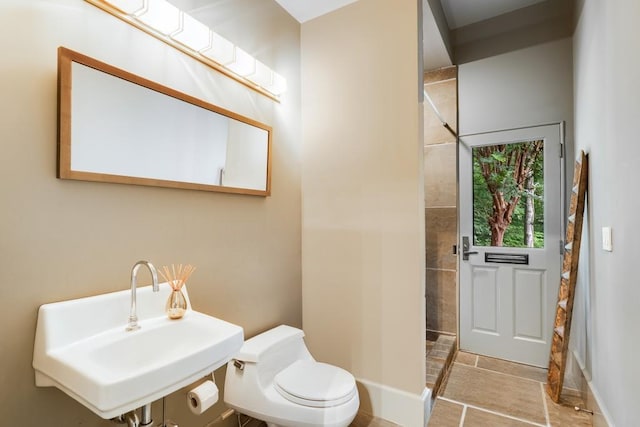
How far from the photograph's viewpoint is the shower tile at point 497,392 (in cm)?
204

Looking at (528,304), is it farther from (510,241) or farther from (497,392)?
(497,392)

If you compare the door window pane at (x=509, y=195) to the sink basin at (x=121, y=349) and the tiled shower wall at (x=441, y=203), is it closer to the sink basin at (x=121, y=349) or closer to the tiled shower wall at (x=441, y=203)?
the tiled shower wall at (x=441, y=203)

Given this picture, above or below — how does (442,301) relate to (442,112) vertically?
below

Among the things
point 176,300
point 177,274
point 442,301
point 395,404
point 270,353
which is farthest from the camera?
point 442,301

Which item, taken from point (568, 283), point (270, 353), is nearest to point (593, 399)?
point (568, 283)

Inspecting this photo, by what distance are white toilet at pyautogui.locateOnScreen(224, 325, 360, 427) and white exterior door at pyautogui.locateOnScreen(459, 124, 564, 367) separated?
1756 mm

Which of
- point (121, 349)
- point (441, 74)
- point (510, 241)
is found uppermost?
point (441, 74)

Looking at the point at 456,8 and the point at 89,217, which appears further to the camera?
the point at 456,8

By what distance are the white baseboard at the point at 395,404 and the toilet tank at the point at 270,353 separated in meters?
0.48

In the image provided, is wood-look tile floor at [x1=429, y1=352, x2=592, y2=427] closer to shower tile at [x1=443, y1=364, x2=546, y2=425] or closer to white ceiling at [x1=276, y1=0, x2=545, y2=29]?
shower tile at [x1=443, y1=364, x2=546, y2=425]

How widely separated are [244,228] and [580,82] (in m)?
2.51

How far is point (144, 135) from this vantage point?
1.40 meters

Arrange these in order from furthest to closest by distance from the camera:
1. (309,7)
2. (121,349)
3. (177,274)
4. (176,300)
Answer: (309,7) < (177,274) < (176,300) < (121,349)

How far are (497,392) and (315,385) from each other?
4.89 ft
